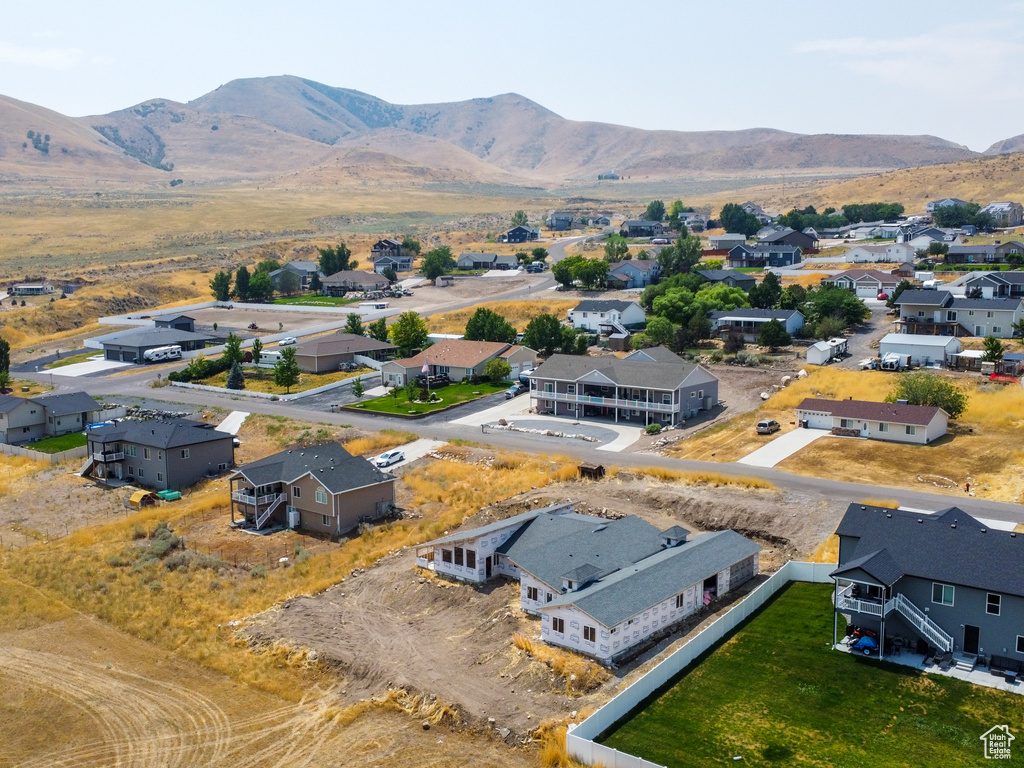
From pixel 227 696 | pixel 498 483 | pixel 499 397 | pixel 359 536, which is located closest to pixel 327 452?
pixel 359 536

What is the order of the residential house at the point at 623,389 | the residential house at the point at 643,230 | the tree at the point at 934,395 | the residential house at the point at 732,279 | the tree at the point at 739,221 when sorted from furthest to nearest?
the residential house at the point at 643,230 → the tree at the point at 739,221 → the residential house at the point at 732,279 → the residential house at the point at 623,389 → the tree at the point at 934,395

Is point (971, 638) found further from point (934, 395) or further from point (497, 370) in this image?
point (497, 370)

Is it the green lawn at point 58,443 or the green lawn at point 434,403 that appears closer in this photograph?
the green lawn at point 58,443

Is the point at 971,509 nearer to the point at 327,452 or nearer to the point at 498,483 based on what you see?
the point at 498,483

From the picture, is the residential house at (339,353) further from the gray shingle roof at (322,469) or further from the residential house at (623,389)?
the gray shingle roof at (322,469)

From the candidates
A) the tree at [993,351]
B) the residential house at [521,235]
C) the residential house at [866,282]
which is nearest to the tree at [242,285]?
the residential house at [521,235]

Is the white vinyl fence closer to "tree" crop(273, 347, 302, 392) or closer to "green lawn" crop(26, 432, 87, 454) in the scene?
→ "green lawn" crop(26, 432, 87, 454)
